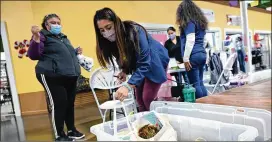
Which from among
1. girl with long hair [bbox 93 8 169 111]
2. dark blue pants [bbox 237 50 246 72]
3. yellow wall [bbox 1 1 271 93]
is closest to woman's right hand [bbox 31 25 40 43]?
yellow wall [bbox 1 1 271 93]

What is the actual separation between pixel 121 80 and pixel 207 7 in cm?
285

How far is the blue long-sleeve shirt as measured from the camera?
0.94m

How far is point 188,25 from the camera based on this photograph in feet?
4.75

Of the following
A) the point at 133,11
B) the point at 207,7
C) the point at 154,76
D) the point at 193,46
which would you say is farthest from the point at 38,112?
the point at 207,7

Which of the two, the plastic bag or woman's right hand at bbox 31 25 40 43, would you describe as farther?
the plastic bag

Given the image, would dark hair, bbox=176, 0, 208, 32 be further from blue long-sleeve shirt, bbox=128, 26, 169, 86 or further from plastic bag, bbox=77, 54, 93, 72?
plastic bag, bbox=77, 54, 93, 72

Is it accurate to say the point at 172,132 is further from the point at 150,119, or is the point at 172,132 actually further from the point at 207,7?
the point at 207,7

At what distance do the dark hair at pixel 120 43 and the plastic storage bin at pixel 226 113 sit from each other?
243 mm

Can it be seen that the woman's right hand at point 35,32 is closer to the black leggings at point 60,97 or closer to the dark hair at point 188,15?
the black leggings at point 60,97

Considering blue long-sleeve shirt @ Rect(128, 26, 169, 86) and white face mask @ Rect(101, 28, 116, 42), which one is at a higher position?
white face mask @ Rect(101, 28, 116, 42)

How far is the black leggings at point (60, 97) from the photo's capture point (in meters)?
1.30

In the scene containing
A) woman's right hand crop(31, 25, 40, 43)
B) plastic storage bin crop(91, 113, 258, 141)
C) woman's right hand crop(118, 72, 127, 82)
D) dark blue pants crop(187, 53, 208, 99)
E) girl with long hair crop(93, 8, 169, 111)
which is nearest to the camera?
plastic storage bin crop(91, 113, 258, 141)

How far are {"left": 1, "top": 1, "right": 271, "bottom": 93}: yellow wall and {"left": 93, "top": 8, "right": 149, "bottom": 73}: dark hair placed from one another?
205mm

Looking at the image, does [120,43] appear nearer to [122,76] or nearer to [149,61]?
[149,61]
